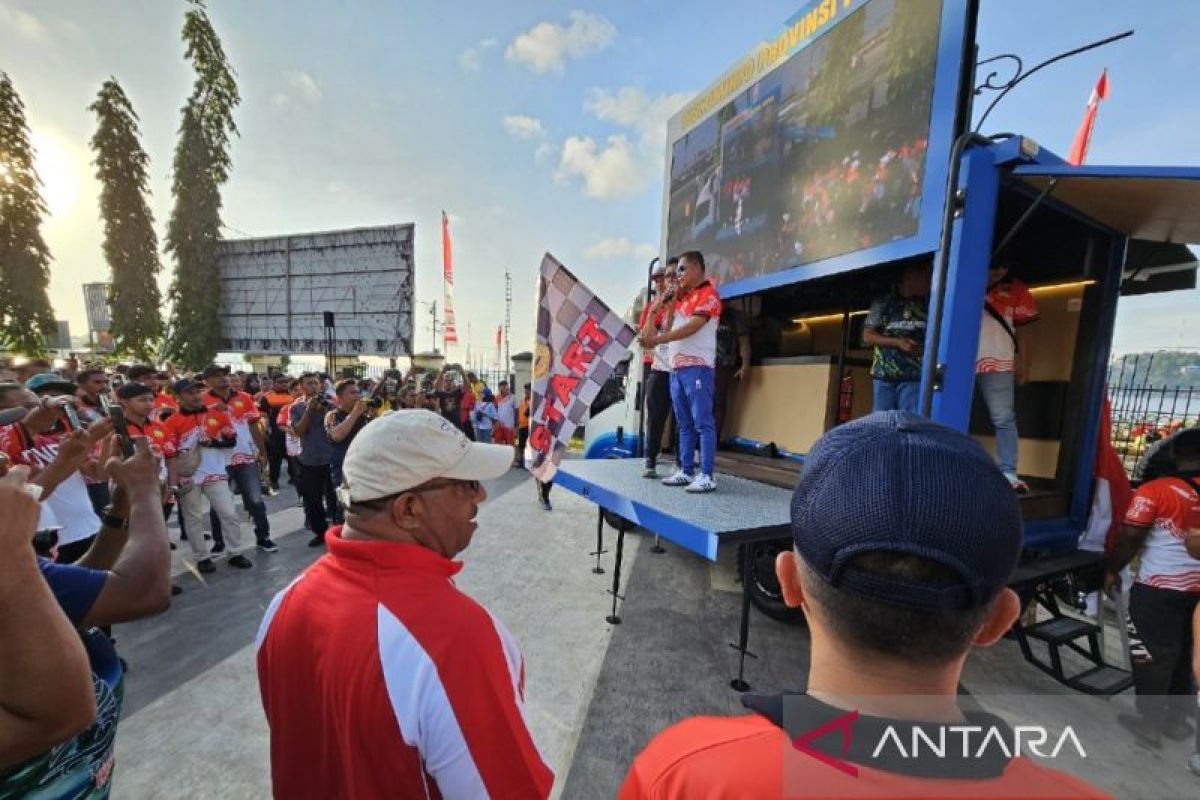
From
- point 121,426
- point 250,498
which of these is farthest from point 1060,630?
point 250,498

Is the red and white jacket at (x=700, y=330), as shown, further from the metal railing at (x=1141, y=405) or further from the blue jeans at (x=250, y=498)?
the metal railing at (x=1141, y=405)

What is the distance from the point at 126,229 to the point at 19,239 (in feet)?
13.9

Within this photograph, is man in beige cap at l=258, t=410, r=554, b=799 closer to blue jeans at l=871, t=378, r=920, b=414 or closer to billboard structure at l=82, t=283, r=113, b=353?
blue jeans at l=871, t=378, r=920, b=414

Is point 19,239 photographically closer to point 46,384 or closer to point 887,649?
point 46,384

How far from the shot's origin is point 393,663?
3.50ft

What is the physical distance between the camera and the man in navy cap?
0.57 metres

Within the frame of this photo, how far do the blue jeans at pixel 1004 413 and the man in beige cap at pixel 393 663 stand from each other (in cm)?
380

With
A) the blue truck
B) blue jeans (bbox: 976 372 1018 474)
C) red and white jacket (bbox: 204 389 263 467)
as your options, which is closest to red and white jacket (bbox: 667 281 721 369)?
the blue truck

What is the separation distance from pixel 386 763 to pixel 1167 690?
13.6ft

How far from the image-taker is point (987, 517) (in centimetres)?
63

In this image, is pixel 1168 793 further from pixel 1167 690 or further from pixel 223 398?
pixel 223 398

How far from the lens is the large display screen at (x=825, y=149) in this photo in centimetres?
303

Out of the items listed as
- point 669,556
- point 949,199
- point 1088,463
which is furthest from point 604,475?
point 1088,463

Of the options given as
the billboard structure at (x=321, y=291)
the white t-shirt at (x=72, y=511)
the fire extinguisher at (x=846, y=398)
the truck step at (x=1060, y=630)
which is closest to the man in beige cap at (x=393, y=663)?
the white t-shirt at (x=72, y=511)
